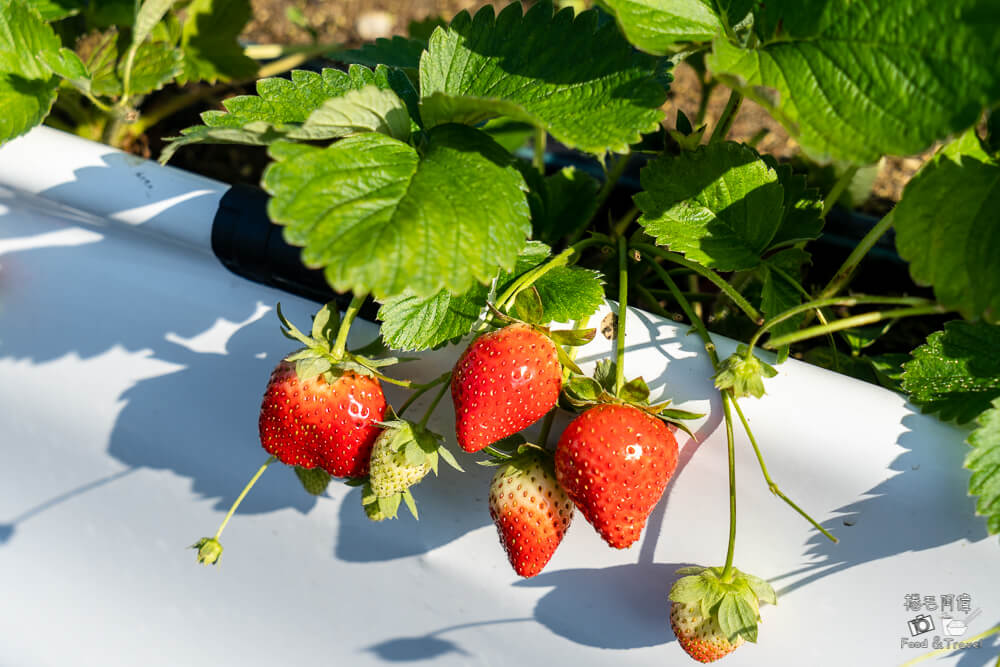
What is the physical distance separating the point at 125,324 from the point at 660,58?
0.53 meters

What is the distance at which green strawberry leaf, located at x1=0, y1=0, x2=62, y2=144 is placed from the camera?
651 mm

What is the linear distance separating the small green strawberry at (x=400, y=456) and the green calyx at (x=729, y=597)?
180 millimetres

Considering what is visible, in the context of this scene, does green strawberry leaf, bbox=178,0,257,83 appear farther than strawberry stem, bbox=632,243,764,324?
Yes

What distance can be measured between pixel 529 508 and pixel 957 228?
315 millimetres

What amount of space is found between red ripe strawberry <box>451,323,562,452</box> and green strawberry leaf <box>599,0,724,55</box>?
0.64ft

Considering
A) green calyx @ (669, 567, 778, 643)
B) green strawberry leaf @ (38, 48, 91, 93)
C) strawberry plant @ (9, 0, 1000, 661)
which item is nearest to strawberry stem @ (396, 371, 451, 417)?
strawberry plant @ (9, 0, 1000, 661)

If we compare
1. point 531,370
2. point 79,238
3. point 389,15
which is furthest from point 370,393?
point 389,15

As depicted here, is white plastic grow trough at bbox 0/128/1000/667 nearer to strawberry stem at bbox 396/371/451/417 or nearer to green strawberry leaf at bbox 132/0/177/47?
strawberry stem at bbox 396/371/451/417

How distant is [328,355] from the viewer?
0.55m

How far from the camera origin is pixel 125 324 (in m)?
0.71

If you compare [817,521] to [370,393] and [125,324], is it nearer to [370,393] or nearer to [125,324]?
[370,393]

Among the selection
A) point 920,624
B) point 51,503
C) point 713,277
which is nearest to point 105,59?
point 51,503

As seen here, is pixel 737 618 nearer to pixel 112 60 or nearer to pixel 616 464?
pixel 616 464

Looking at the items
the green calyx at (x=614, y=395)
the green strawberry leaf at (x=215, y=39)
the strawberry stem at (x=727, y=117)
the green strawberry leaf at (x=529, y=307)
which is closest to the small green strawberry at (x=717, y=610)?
the green calyx at (x=614, y=395)
